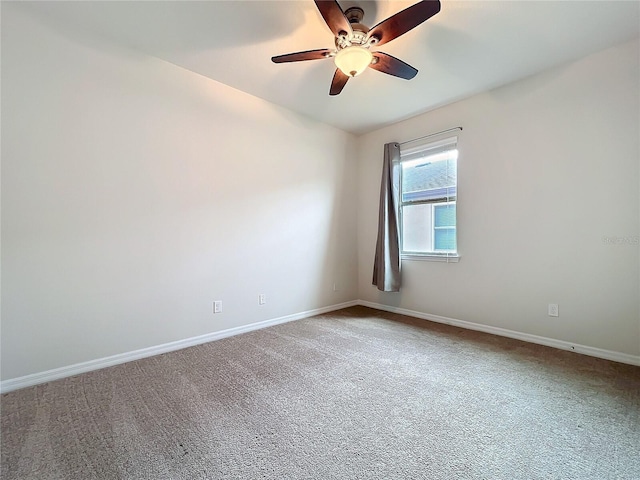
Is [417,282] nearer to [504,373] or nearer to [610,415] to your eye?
[504,373]

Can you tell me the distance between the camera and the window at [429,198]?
11.0ft

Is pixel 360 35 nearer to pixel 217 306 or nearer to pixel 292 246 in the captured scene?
pixel 292 246

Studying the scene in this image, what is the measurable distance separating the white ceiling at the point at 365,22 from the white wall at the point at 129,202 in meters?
0.28

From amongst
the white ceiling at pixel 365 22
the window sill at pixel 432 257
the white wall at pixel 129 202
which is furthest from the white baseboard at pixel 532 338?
the white ceiling at pixel 365 22

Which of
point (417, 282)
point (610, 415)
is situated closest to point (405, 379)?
point (610, 415)

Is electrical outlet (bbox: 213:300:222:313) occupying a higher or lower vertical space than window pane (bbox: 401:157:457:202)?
lower

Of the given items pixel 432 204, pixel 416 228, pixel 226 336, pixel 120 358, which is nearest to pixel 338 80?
pixel 432 204

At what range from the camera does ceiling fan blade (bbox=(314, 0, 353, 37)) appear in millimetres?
1558

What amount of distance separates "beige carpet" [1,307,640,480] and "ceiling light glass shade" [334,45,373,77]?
2.22 m

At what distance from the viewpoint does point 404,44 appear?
2.30 meters

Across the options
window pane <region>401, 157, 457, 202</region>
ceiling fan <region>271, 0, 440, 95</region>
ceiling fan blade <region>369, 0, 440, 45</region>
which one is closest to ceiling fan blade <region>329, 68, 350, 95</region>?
ceiling fan <region>271, 0, 440, 95</region>

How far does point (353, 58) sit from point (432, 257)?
2412mm

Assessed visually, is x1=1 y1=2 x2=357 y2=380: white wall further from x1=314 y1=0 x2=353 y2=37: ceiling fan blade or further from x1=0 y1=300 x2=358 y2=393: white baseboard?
x1=314 y1=0 x2=353 y2=37: ceiling fan blade

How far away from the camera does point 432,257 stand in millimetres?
3506
